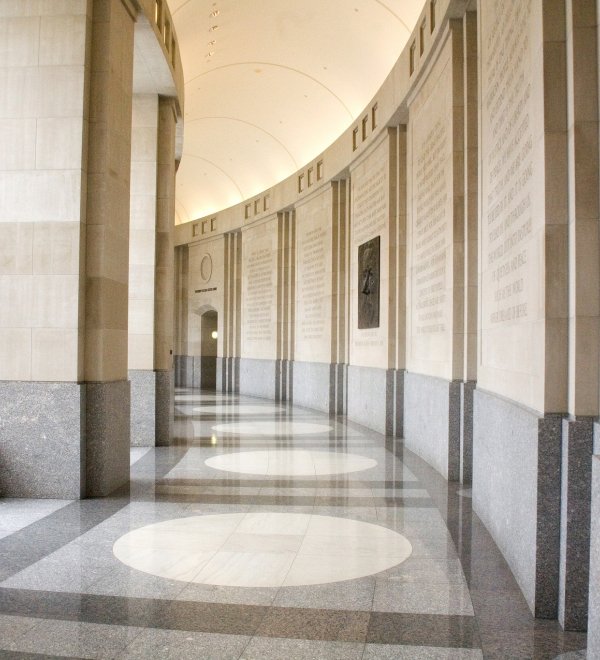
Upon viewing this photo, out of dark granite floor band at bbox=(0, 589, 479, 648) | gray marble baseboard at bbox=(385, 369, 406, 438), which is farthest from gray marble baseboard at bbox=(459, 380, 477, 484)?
dark granite floor band at bbox=(0, 589, 479, 648)

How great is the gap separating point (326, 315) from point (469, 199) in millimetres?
7990

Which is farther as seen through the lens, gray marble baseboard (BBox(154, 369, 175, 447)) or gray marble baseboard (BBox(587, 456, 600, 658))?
gray marble baseboard (BBox(154, 369, 175, 447))

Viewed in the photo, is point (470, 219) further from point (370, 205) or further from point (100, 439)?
point (370, 205)

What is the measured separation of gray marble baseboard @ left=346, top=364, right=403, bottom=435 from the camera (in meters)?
11.2

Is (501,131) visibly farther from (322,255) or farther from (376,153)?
(322,255)

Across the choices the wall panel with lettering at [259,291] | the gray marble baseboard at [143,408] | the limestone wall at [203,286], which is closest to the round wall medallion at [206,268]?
the limestone wall at [203,286]

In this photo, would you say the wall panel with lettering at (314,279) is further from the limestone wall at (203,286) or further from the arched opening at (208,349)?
the arched opening at (208,349)

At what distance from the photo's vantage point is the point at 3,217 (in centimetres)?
672

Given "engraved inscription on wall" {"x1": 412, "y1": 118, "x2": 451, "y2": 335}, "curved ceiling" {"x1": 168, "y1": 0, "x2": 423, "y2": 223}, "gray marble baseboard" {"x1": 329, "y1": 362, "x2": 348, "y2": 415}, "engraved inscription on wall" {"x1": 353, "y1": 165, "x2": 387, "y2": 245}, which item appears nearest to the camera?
"engraved inscription on wall" {"x1": 412, "y1": 118, "x2": 451, "y2": 335}

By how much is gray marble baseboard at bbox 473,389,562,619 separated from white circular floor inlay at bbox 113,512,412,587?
77 cm

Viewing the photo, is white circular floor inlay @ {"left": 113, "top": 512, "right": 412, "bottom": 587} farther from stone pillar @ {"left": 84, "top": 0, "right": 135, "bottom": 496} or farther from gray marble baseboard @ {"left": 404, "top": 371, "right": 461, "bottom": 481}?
gray marble baseboard @ {"left": 404, "top": 371, "right": 461, "bottom": 481}

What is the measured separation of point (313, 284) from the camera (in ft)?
54.8

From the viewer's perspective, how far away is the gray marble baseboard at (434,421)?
25.4 ft

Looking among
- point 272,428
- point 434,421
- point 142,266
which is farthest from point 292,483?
point 272,428
